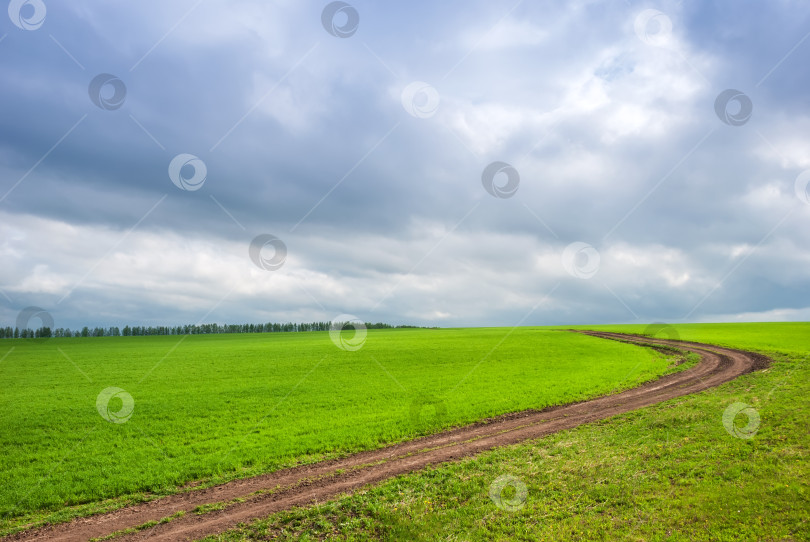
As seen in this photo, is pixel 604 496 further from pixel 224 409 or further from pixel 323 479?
pixel 224 409

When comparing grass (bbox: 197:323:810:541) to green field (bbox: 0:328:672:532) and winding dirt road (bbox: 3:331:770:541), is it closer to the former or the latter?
winding dirt road (bbox: 3:331:770:541)

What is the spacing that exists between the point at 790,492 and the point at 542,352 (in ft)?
138

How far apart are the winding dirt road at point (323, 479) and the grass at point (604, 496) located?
39.5 inches

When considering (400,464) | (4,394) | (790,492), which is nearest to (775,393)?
(790,492)

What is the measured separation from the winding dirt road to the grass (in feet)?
3.29

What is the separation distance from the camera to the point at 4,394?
1224 inches

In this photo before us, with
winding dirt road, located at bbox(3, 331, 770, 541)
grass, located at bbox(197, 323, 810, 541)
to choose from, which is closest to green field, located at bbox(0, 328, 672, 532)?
winding dirt road, located at bbox(3, 331, 770, 541)

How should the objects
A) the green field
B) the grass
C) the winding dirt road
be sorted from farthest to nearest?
the green field, the winding dirt road, the grass

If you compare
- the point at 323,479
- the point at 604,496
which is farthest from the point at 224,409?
the point at 604,496

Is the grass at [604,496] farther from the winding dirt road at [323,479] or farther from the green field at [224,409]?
the green field at [224,409]

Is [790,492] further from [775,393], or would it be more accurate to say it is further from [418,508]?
[775,393]

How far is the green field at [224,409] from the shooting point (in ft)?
52.8

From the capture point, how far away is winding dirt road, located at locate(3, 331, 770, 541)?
40.0 ft

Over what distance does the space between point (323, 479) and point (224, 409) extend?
14.6m
